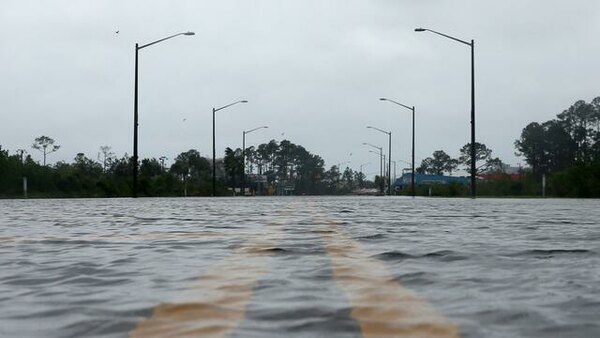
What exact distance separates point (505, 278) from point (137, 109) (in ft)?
115

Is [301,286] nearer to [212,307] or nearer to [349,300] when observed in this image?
[349,300]

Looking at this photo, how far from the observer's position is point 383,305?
332cm

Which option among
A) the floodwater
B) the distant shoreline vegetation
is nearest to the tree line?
the distant shoreline vegetation

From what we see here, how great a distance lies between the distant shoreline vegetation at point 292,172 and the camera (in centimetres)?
5166

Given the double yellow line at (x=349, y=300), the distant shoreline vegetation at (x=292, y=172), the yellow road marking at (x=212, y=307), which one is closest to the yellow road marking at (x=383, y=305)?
the double yellow line at (x=349, y=300)

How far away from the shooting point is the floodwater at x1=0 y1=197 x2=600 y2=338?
2904mm

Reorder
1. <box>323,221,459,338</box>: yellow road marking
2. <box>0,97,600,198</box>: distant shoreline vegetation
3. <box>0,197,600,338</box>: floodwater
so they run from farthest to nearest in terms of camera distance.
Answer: <box>0,97,600,198</box>: distant shoreline vegetation, <box>0,197,600,338</box>: floodwater, <box>323,221,459,338</box>: yellow road marking

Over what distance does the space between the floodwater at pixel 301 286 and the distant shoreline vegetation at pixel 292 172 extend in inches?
1471

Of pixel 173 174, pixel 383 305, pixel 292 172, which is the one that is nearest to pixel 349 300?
pixel 383 305

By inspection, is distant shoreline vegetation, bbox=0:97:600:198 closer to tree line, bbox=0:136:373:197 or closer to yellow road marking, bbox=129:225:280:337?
tree line, bbox=0:136:373:197

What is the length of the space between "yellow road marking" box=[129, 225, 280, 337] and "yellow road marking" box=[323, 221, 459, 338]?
465mm

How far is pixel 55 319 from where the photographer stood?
3.14m

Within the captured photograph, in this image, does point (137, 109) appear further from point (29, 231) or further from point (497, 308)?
point (497, 308)

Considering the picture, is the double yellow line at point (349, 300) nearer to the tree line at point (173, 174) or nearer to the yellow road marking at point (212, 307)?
the yellow road marking at point (212, 307)
